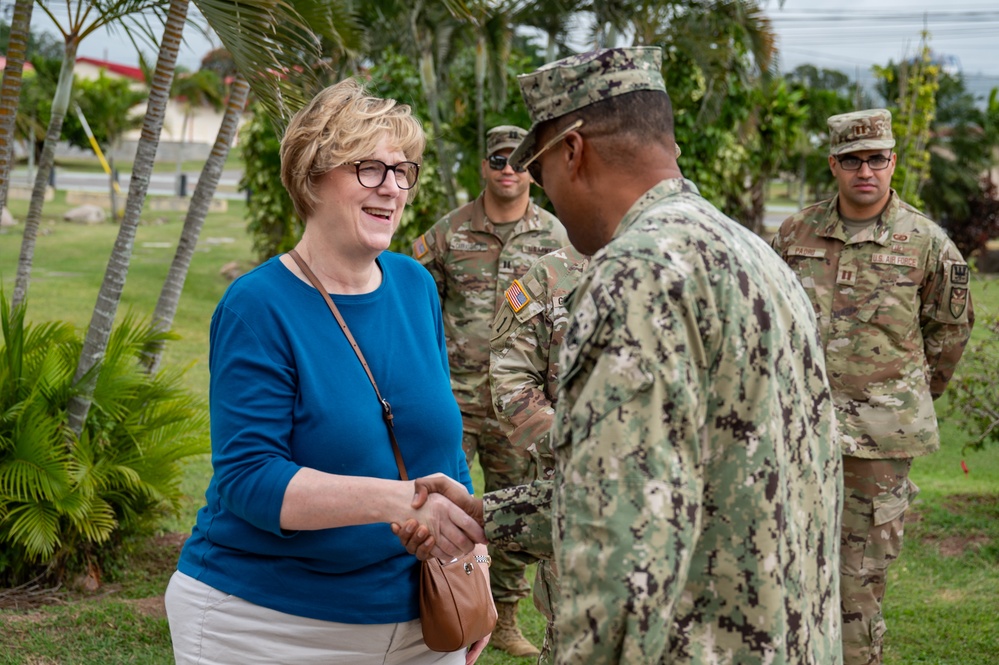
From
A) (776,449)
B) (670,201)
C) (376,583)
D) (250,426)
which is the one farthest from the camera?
(376,583)

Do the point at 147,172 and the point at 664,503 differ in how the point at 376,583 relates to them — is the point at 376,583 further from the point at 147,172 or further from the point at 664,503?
the point at 147,172

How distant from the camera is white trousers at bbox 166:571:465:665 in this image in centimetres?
244

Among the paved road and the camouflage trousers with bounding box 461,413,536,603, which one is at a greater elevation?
the camouflage trousers with bounding box 461,413,536,603

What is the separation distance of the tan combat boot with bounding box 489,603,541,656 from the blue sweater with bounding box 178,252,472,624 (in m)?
2.84

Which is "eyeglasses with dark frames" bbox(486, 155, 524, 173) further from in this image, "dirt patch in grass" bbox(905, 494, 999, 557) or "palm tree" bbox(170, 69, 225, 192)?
"palm tree" bbox(170, 69, 225, 192)

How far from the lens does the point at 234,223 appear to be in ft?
94.6

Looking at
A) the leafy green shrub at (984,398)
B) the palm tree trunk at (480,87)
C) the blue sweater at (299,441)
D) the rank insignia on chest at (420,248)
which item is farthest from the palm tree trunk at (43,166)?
the leafy green shrub at (984,398)

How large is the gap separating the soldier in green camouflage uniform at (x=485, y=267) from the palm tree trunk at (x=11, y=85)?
2.09 metres

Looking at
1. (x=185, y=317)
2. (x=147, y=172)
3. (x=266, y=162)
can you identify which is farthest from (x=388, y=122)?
(x=185, y=317)

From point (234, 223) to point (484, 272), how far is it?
24.2 m

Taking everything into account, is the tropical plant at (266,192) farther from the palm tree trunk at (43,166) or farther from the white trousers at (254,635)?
the white trousers at (254,635)

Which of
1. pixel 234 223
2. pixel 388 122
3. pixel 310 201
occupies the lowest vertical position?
pixel 234 223

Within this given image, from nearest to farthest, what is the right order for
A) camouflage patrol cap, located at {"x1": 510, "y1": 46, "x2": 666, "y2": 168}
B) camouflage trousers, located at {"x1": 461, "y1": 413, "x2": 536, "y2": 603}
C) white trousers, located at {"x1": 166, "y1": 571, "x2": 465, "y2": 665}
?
1. camouflage patrol cap, located at {"x1": 510, "y1": 46, "x2": 666, "y2": 168}
2. white trousers, located at {"x1": 166, "y1": 571, "x2": 465, "y2": 665}
3. camouflage trousers, located at {"x1": 461, "y1": 413, "x2": 536, "y2": 603}

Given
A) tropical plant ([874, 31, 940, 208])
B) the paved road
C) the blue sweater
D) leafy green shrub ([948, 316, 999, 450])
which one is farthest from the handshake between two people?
the paved road
